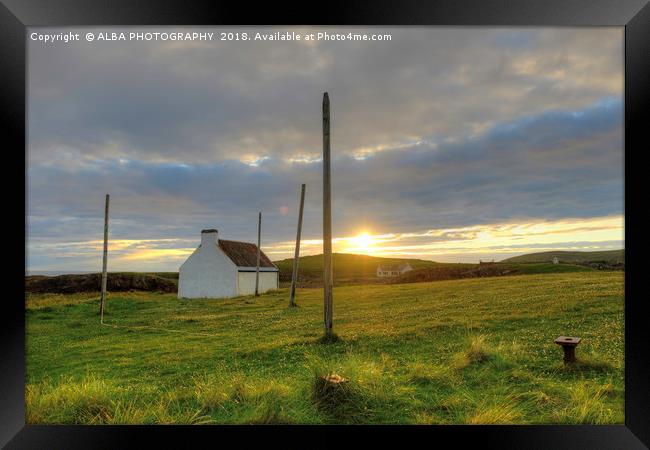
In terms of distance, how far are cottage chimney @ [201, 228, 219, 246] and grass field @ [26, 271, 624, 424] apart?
11.2 m

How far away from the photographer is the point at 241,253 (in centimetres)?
2805

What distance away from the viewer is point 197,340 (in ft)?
36.2

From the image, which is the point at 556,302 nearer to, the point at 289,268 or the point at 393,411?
the point at 393,411

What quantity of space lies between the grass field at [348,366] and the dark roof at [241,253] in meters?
11.2

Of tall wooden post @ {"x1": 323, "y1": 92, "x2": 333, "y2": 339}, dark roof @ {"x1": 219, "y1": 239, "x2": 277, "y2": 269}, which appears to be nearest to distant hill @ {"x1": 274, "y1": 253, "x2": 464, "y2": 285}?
dark roof @ {"x1": 219, "y1": 239, "x2": 277, "y2": 269}

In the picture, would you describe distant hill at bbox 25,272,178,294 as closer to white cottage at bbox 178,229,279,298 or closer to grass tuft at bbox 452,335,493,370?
white cottage at bbox 178,229,279,298

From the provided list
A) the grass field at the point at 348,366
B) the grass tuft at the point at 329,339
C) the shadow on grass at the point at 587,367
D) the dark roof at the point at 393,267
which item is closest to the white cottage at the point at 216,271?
the grass field at the point at 348,366

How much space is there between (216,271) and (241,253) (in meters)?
2.96

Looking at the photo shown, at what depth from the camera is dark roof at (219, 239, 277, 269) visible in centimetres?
2668

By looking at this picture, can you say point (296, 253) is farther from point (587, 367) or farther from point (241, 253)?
point (587, 367)

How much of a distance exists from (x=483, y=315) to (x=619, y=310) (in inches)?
143

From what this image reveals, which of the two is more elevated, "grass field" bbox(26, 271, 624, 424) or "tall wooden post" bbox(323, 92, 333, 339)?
"tall wooden post" bbox(323, 92, 333, 339)

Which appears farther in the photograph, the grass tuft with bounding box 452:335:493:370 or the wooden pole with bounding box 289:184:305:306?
the wooden pole with bounding box 289:184:305:306

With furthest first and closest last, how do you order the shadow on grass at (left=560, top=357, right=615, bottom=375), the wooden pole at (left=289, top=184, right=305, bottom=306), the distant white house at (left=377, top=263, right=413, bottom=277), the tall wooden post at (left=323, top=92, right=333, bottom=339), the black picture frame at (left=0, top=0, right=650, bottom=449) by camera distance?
the distant white house at (left=377, top=263, right=413, bottom=277)
the wooden pole at (left=289, top=184, right=305, bottom=306)
the tall wooden post at (left=323, top=92, right=333, bottom=339)
the shadow on grass at (left=560, top=357, right=615, bottom=375)
the black picture frame at (left=0, top=0, right=650, bottom=449)
